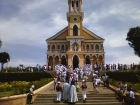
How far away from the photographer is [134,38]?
144 ft

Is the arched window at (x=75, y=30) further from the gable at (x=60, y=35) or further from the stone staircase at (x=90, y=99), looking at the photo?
the stone staircase at (x=90, y=99)

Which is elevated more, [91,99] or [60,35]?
[60,35]

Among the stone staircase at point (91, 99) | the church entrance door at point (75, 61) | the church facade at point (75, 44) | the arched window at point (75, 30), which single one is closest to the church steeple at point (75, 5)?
the church facade at point (75, 44)

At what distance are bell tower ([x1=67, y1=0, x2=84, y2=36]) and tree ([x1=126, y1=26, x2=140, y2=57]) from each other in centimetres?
1176

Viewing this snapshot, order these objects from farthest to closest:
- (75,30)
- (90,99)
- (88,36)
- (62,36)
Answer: (62,36) → (88,36) → (75,30) → (90,99)

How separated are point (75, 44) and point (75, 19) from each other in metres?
6.62

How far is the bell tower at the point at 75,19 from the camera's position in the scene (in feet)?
158

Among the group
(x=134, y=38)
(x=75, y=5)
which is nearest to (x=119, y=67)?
(x=134, y=38)

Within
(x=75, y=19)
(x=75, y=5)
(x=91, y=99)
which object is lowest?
(x=91, y=99)

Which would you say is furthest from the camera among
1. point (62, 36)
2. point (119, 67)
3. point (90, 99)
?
point (62, 36)

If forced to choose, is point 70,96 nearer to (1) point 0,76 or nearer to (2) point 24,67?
(1) point 0,76

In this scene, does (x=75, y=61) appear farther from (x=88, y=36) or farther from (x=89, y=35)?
(x=89, y=35)

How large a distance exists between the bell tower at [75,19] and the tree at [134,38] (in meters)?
11.8

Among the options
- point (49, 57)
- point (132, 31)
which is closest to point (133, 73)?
point (132, 31)
